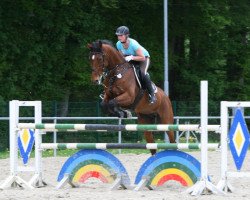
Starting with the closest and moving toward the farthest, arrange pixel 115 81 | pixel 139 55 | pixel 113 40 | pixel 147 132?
pixel 115 81 → pixel 139 55 → pixel 147 132 → pixel 113 40

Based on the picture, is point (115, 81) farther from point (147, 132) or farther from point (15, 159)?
point (15, 159)

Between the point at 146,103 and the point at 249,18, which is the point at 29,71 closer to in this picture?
the point at 249,18

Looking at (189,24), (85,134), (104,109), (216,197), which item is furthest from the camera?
(189,24)

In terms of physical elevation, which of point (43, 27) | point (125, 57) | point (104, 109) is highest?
point (43, 27)

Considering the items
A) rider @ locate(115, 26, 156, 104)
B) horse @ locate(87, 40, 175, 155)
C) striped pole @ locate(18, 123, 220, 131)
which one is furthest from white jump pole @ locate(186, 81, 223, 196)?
rider @ locate(115, 26, 156, 104)

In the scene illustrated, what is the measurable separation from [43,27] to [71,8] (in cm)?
136

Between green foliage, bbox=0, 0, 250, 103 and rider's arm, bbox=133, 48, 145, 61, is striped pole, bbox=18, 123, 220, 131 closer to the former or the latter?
rider's arm, bbox=133, 48, 145, 61

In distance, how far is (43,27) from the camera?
88.3 ft

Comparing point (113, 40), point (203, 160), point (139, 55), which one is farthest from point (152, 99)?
Result: point (113, 40)

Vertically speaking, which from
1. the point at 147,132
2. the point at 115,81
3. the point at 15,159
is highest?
the point at 115,81

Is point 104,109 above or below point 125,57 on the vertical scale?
below

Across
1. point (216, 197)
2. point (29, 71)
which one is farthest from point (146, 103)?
point (29, 71)

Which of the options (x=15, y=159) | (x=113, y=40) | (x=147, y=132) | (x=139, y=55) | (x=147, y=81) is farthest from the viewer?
(x=113, y=40)

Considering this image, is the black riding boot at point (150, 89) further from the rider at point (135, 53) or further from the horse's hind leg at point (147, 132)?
the horse's hind leg at point (147, 132)
